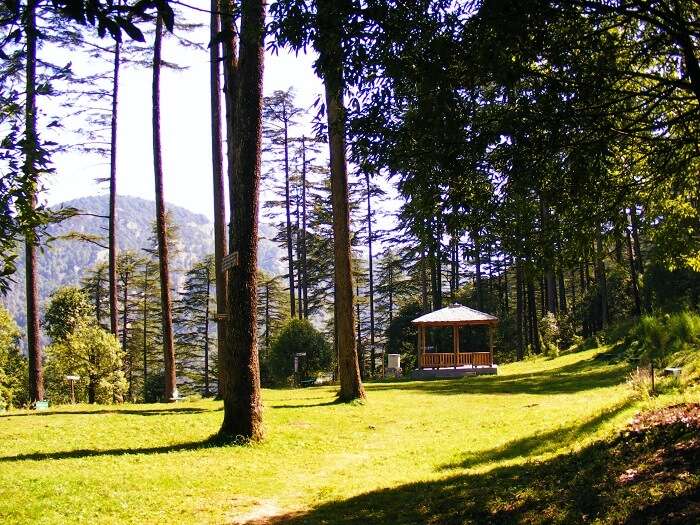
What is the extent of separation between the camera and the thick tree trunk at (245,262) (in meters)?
8.99

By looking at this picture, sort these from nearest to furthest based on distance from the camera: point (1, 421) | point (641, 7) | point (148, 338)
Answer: point (641, 7) → point (1, 421) → point (148, 338)

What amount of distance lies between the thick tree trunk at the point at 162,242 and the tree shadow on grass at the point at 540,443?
993 cm

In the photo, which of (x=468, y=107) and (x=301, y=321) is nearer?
(x=468, y=107)

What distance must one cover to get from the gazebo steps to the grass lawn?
11392mm

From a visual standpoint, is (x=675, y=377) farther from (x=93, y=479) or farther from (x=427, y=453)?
(x=93, y=479)

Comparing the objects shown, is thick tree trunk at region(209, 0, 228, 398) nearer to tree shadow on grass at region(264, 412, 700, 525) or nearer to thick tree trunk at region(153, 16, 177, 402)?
thick tree trunk at region(153, 16, 177, 402)

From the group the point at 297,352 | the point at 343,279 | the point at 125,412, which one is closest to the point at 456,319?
the point at 297,352

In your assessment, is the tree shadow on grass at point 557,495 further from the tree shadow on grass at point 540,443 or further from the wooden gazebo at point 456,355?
the wooden gazebo at point 456,355

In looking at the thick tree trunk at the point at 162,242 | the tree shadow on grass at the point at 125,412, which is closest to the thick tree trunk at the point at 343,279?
the tree shadow on grass at the point at 125,412

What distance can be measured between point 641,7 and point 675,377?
239 inches

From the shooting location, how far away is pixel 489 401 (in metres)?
14.1

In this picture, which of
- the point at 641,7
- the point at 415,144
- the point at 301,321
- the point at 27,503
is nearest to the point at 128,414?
the point at 27,503

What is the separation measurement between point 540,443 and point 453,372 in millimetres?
16923

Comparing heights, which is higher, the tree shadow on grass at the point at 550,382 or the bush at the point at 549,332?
the bush at the point at 549,332
